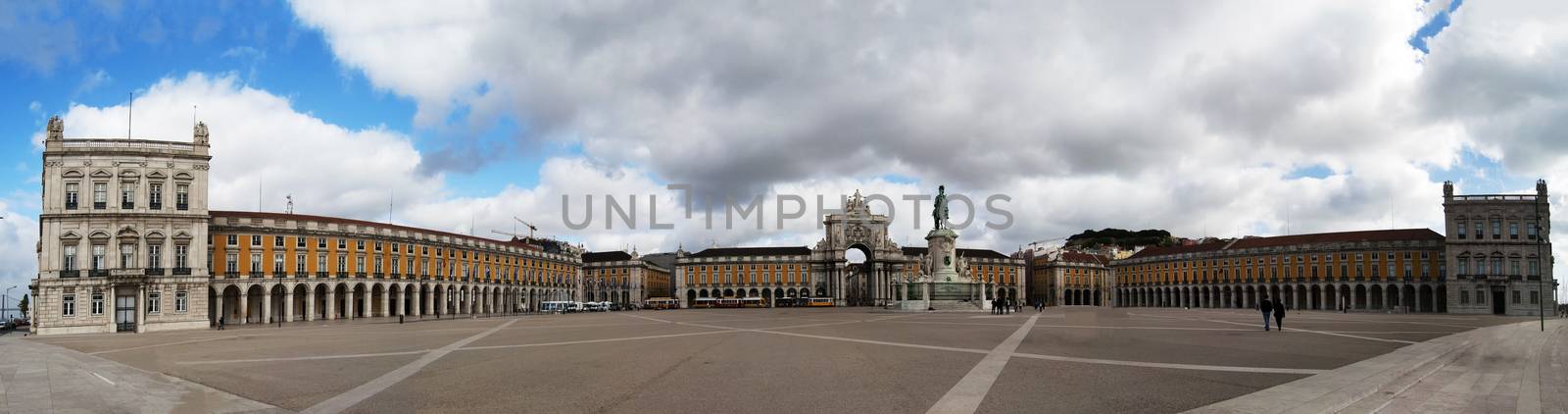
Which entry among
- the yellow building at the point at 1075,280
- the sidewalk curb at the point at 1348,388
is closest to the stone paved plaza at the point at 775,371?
the sidewalk curb at the point at 1348,388

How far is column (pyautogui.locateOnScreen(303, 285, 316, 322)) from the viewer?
61553 mm

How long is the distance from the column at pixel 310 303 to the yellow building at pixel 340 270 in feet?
0.20

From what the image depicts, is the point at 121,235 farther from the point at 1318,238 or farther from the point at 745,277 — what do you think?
the point at 1318,238

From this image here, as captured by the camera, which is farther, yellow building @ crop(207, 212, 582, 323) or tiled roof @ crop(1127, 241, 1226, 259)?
tiled roof @ crop(1127, 241, 1226, 259)

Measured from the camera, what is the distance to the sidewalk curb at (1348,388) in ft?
35.5

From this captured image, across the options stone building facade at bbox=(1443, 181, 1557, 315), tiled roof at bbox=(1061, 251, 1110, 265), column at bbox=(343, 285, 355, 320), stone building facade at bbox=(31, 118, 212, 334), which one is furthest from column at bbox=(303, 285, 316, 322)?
tiled roof at bbox=(1061, 251, 1110, 265)

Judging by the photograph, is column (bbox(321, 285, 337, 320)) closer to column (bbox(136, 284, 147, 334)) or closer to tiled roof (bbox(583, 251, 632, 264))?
column (bbox(136, 284, 147, 334))

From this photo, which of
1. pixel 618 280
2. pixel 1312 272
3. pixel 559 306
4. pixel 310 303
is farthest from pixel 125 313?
pixel 1312 272

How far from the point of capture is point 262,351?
23.4 metres

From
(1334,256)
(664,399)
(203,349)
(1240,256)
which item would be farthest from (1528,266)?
(203,349)

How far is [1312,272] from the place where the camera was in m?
92.1

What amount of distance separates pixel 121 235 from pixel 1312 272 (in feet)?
338

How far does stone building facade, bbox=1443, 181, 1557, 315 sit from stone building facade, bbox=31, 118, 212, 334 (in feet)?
299

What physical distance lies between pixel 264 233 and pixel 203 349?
39.4 metres
